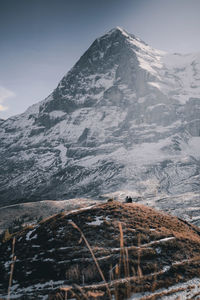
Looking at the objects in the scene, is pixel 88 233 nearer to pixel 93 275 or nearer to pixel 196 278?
pixel 93 275

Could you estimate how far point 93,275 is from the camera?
1980cm

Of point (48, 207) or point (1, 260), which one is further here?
point (48, 207)

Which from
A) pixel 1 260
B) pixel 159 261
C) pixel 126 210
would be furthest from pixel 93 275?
pixel 126 210

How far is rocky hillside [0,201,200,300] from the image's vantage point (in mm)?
18531

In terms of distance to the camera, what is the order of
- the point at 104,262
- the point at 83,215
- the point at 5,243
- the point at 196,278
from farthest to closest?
the point at 83,215 < the point at 5,243 < the point at 104,262 < the point at 196,278

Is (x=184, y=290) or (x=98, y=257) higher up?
(x=98, y=257)

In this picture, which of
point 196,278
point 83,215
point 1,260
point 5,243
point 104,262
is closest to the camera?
point 196,278

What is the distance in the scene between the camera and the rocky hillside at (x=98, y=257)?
1853cm

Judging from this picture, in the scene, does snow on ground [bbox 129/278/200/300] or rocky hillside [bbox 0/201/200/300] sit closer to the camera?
snow on ground [bbox 129/278/200/300]

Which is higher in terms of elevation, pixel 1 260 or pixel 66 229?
pixel 66 229

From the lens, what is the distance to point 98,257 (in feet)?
72.8

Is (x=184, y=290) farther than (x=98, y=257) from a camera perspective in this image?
No

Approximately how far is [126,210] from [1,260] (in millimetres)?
16714

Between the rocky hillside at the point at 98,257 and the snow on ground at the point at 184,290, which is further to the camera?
the rocky hillside at the point at 98,257
